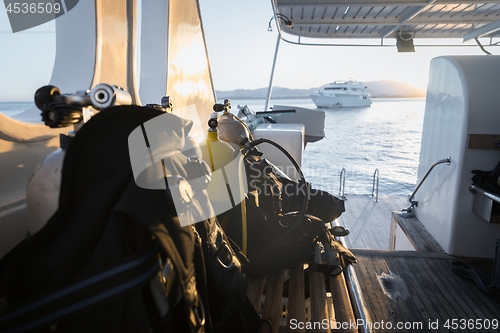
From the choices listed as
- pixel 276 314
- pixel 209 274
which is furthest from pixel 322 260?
pixel 209 274

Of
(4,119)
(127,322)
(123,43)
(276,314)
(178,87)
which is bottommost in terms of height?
(276,314)

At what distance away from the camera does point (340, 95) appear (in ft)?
163

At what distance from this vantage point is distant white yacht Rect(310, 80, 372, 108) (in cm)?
4959

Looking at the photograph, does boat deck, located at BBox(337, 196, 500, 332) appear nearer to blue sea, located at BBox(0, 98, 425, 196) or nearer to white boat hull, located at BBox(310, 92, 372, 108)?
blue sea, located at BBox(0, 98, 425, 196)

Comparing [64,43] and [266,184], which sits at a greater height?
[64,43]

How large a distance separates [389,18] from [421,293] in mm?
3333

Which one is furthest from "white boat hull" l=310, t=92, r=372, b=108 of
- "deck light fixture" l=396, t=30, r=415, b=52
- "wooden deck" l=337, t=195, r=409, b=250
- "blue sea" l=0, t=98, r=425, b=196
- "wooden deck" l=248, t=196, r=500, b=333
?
"wooden deck" l=248, t=196, r=500, b=333

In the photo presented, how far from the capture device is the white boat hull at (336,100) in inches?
1960

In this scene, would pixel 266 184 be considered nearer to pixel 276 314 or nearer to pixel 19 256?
pixel 276 314

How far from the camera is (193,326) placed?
25.6 inches

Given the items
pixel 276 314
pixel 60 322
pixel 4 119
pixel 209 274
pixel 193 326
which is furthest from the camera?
pixel 276 314

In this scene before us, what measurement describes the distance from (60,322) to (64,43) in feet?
4.74

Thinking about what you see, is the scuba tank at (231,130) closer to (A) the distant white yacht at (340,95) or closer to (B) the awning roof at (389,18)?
(B) the awning roof at (389,18)

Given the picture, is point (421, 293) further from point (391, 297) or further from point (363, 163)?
point (363, 163)
